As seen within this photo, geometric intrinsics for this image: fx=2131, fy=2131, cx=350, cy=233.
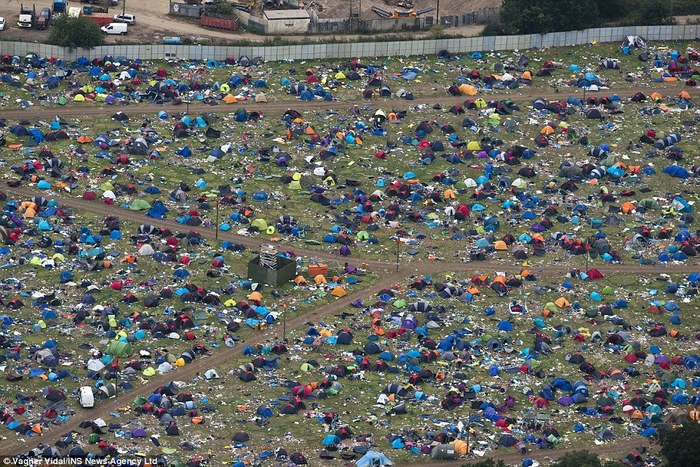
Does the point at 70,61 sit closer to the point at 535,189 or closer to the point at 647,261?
the point at 535,189

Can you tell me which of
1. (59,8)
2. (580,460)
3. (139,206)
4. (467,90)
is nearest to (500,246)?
(467,90)

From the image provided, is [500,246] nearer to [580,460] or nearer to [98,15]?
[580,460]

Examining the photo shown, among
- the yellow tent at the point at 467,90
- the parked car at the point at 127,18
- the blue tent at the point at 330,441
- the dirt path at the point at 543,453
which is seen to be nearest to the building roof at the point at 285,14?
the parked car at the point at 127,18

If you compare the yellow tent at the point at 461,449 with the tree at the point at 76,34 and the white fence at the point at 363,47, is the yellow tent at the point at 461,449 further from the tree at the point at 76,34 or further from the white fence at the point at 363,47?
the tree at the point at 76,34

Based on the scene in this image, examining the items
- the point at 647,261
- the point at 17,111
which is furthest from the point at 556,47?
the point at 17,111

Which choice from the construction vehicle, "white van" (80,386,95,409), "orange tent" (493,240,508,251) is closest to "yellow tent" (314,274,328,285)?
"orange tent" (493,240,508,251)
